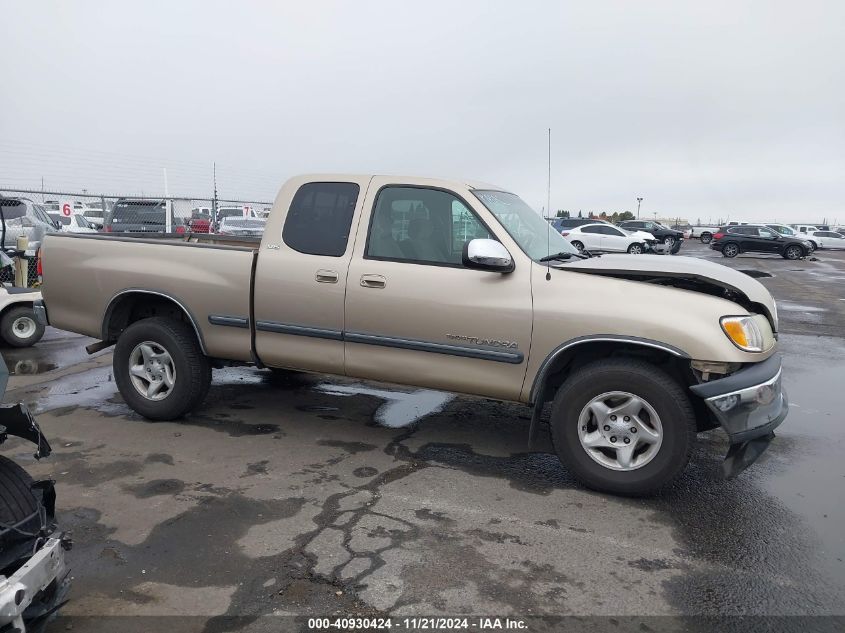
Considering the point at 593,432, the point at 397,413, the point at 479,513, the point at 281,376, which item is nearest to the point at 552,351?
the point at 593,432

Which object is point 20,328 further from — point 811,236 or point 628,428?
point 811,236

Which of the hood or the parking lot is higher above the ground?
the hood

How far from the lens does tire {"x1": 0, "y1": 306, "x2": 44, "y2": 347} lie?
320 inches

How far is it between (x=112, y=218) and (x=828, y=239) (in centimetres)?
4505

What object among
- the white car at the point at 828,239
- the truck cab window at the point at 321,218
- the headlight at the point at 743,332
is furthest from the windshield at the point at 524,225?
the white car at the point at 828,239

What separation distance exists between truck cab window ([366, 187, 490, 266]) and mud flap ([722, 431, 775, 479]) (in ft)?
6.69

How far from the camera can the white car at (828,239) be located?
4444 centimetres

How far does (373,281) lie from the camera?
4.69 meters

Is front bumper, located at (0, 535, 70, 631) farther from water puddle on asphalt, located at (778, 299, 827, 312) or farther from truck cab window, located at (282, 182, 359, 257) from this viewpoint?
water puddle on asphalt, located at (778, 299, 827, 312)

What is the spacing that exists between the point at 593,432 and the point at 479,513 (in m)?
0.89

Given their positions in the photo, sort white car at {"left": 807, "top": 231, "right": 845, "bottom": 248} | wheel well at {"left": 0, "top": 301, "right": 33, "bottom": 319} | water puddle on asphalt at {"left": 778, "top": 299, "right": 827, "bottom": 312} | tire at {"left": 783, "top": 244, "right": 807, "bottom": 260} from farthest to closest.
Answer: white car at {"left": 807, "top": 231, "right": 845, "bottom": 248} → tire at {"left": 783, "top": 244, "right": 807, "bottom": 260} → water puddle on asphalt at {"left": 778, "top": 299, "right": 827, "bottom": 312} → wheel well at {"left": 0, "top": 301, "right": 33, "bottom": 319}

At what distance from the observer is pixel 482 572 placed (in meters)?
3.27

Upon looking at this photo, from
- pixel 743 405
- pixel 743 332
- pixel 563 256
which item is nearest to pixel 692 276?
pixel 743 332

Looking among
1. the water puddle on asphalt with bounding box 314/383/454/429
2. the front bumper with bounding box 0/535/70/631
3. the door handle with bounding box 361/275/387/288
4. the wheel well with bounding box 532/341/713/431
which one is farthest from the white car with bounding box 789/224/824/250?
the front bumper with bounding box 0/535/70/631
